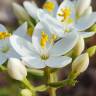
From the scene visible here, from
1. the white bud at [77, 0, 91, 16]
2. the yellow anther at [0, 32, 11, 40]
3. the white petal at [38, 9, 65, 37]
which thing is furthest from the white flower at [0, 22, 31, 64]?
the white bud at [77, 0, 91, 16]

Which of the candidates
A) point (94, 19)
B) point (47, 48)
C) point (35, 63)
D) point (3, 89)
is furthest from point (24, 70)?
point (3, 89)

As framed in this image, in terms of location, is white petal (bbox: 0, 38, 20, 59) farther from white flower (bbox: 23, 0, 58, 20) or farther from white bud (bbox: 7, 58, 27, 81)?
white flower (bbox: 23, 0, 58, 20)

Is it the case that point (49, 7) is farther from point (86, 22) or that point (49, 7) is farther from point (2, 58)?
point (2, 58)

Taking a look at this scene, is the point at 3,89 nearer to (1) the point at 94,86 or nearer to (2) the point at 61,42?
(1) the point at 94,86

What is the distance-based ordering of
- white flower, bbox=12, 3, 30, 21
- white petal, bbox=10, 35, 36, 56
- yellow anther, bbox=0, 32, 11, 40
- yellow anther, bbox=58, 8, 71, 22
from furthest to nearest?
white flower, bbox=12, 3, 30, 21 < yellow anther, bbox=58, 8, 71, 22 < yellow anther, bbox=0, 32, 11, 40 < white petal, bbox=10, 35, 36, 56

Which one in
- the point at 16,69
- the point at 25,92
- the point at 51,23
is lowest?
the point at 25,92

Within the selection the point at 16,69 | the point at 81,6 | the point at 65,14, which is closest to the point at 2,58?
the point at 16,69

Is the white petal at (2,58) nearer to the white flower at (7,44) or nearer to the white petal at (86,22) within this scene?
the white flower at (7,44)
